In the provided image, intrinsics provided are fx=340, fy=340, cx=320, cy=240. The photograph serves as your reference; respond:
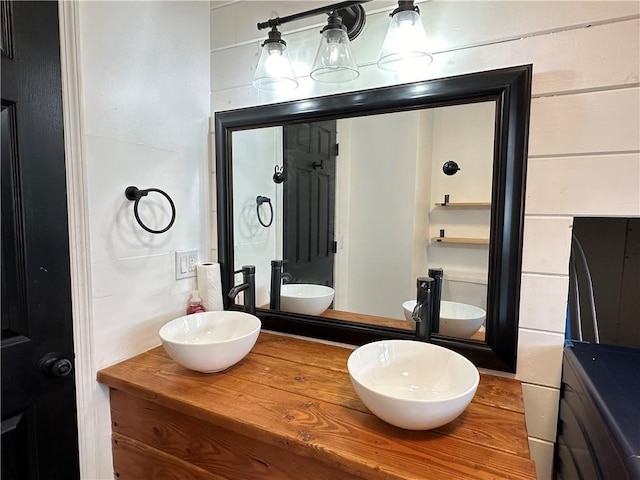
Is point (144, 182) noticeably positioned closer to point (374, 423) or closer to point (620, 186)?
point (374, 423)

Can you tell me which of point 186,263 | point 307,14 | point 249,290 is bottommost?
point 249,290

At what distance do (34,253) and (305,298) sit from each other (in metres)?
0.88

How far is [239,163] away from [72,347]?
2.89 feet

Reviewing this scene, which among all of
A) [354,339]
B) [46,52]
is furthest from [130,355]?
[46,52]

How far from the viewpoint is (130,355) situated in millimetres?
1188

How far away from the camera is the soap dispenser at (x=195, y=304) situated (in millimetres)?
1373

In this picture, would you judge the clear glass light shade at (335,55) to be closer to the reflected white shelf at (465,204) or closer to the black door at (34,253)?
the reflected white shelf at (465,204)

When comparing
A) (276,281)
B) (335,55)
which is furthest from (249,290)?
(335,55)

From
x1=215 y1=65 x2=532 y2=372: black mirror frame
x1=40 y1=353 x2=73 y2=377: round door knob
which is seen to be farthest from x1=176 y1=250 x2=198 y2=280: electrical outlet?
x1=215 y1=65 x2=532 y2=372: black mirror frame

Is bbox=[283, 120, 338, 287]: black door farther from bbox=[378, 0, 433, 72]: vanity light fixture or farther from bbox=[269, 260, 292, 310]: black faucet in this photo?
bbox=[378, 0, 433, 72]: vanity light fixture

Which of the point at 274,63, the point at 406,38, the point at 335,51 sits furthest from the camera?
the point at 274,63

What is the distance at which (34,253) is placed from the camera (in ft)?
3.02

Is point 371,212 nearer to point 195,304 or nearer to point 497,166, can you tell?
point 497,166

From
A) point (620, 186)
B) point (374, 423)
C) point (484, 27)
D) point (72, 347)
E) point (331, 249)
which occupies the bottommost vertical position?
point (374, 423)
